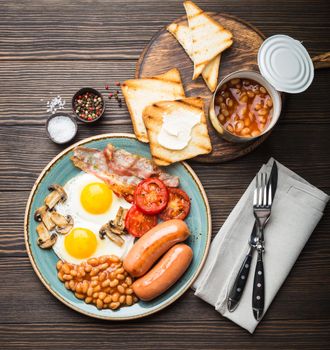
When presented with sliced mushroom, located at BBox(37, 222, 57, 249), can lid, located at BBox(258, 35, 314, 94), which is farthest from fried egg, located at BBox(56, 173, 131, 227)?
can lid, located at BBox(258, 35, 314, 94)

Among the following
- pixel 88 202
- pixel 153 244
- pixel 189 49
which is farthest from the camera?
pixel 189 49

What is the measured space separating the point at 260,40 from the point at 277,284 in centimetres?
140

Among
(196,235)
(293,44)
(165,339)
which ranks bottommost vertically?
(165,339)

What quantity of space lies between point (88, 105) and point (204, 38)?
757 millimetres

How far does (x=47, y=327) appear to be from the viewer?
2.69 metres

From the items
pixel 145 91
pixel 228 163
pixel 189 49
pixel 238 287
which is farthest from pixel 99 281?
pixel 189 49

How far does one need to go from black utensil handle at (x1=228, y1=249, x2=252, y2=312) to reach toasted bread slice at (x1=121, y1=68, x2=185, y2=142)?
0.90 m

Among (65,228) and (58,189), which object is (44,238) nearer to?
(65,228)

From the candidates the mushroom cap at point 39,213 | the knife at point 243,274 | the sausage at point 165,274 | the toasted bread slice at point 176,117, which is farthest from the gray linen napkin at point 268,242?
the mushroom cap at point 39,213

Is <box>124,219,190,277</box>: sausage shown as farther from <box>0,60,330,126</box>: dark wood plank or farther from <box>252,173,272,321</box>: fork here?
<box>0,60,330,126</box>: dark wood plank

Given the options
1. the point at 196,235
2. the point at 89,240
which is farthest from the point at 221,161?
the point at 89,240

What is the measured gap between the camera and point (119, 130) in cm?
276

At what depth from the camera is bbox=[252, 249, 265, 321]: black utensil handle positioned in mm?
2660

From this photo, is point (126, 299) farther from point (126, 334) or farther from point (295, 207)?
point (295, 207)
